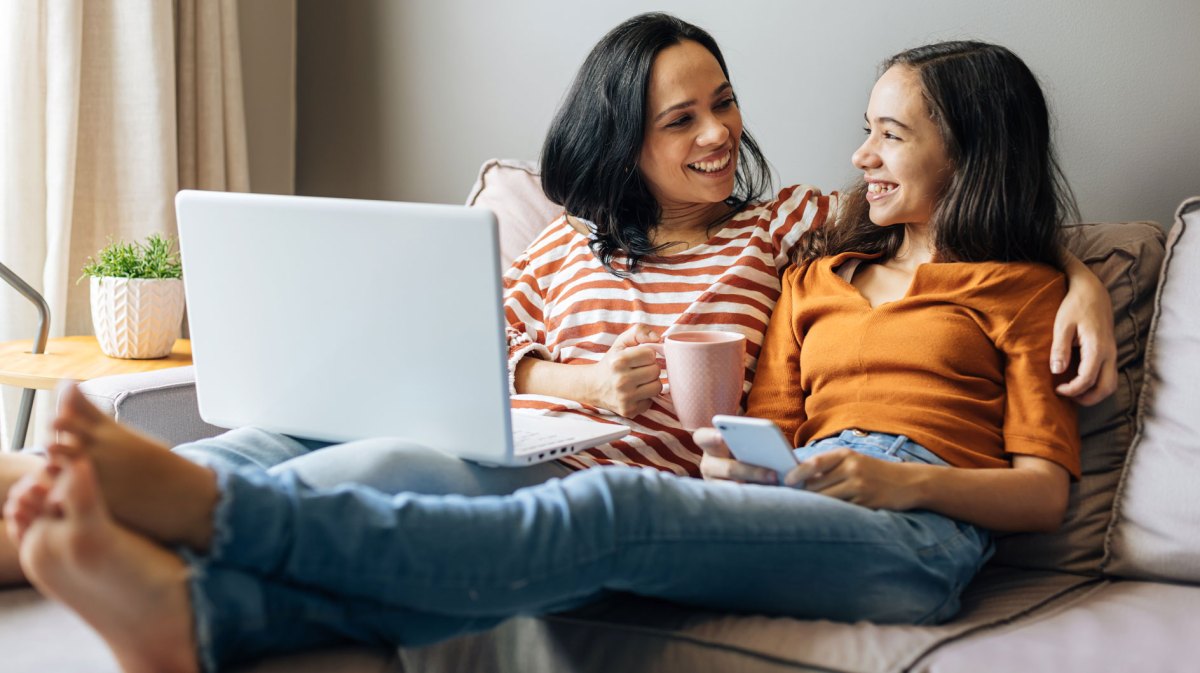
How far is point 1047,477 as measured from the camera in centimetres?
138

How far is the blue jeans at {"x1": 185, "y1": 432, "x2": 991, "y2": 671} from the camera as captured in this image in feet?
3.23

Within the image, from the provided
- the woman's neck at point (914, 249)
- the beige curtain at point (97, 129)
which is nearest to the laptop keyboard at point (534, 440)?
the woman's neck at point (914, 249)

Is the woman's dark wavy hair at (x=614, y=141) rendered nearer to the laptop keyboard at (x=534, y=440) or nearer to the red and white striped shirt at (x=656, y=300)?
the red and white striped shirt at (x=656, y=300)

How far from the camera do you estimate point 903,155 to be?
5.01ft

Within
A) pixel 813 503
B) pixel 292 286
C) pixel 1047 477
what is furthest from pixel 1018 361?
pixel 292 286

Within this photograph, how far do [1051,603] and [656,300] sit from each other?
0.66 meters

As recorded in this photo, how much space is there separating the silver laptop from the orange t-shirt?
0.33 meters

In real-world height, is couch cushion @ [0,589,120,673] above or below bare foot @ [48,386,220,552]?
below

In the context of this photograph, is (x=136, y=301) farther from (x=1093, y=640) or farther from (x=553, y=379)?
(x=1093, y=640)

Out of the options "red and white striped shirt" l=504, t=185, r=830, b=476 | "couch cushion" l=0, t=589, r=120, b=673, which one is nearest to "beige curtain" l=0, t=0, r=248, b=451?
"red and white striped shirt" l=504, t=185, r=830, b=476

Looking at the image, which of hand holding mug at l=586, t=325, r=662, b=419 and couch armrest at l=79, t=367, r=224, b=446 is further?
couch armrest at l=79, t=367, r=224, b=446

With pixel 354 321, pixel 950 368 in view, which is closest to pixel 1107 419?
pixel 950 368

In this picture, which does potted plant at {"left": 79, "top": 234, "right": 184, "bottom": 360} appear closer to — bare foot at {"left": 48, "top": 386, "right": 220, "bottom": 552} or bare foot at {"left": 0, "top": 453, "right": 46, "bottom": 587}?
bare foot at {"left": 0, "top": 453, "right": 46, "bottom": 587}

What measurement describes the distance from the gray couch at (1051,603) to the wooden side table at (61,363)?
9.2 inches
